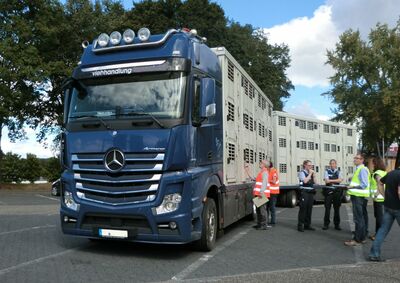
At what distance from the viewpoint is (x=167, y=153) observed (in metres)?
7.03

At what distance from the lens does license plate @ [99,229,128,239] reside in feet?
23.5

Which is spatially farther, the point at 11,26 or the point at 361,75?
the point at 361,75

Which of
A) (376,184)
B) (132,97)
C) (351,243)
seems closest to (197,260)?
(132,97)

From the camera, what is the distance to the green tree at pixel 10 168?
34.9 meters

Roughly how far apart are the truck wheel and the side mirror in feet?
4.88

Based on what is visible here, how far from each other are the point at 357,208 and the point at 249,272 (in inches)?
135

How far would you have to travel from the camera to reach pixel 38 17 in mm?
31969

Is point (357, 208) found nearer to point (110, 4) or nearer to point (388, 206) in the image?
point (388, 206)

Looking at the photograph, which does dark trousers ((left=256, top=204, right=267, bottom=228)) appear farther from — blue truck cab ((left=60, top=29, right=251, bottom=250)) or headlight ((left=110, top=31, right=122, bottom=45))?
headlight ((left=110, top=31, right=122, bottom=45))

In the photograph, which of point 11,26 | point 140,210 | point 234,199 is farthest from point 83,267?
point 11,26

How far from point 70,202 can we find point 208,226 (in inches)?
89.5

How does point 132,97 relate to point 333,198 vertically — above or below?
above

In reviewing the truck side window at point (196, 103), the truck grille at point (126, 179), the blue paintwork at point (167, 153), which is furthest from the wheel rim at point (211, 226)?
the truck side window at point (196, 103)

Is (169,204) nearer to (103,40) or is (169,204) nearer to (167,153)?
(167,153)
